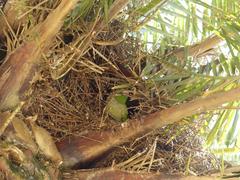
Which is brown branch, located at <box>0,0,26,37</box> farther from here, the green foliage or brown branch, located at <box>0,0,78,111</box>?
the green foliage

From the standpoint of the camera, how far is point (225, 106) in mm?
1229

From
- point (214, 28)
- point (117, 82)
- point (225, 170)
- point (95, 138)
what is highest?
point (214, 28)

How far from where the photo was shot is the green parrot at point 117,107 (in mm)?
1321

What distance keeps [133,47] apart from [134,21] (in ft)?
0.27

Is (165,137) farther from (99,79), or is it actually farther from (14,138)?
(14,138)

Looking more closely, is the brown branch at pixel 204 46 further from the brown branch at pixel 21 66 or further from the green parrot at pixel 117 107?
the brown branch at pixel 21 66

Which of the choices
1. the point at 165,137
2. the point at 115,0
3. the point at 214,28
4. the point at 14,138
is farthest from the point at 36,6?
the point at 165,137

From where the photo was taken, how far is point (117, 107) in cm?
132

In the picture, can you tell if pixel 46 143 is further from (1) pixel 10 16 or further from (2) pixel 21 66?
(1) pixel 10 16

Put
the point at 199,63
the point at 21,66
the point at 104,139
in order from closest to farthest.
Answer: the point at 21,66 → the point at 104,139 → the point at 199,63

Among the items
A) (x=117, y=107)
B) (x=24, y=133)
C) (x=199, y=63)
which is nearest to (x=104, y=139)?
(x=117, y=107)

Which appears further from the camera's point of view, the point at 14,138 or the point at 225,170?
the point at 225,170

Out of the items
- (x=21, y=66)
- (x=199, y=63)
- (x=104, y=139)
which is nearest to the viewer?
(x=21, y=66)

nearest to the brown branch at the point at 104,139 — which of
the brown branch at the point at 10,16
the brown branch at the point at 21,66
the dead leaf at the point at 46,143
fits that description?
the dead leaf at the point at 46,143
